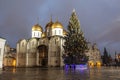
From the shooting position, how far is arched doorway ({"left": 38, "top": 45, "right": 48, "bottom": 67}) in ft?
225

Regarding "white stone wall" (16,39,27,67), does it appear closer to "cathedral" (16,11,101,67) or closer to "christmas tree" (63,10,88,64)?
"cathedral" (16,11,101,67)

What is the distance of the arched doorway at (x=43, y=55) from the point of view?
225 ft

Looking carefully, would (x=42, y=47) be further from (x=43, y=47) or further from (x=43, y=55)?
(x=43, y=55)

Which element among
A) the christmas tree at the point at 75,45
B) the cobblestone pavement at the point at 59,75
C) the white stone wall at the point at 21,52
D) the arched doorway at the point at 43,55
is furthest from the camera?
the white stone wall at the point at 21,52

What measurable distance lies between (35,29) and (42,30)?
404 cm

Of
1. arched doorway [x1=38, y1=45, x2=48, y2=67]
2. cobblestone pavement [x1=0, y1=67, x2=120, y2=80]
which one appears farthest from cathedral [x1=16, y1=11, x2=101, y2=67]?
cobblestone pavement [x1=0, y1=67, x2=120, y2=80]

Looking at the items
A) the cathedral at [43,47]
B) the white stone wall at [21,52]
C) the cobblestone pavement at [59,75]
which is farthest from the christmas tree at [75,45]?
the white stone wall at [21,52]

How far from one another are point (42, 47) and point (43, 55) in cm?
325

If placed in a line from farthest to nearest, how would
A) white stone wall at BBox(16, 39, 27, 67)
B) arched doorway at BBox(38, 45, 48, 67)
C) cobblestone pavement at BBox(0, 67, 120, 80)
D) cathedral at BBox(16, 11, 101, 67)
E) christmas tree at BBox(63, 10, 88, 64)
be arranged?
white stone wall at BBox(16, 39, 27, 67) → arched doorway at BBox(38, 45, 48, 67) → cathedral at BBox(16, 11, 101, 67) → christmas tree at BBox(63, 10, 88, 64) → cobblestone pavement at BBox(0, 67, 120, 80)

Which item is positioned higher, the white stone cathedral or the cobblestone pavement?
the white stone cathedral

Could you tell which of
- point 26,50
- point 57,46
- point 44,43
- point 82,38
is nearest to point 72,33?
point 82,38

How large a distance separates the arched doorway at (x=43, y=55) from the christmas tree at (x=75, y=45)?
23381 millimetres

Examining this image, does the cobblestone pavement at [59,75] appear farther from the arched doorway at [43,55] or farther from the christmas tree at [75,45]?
the arched doorway at [43,55]

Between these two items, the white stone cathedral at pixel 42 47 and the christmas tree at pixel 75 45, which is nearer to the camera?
the christmas tree at pixel 75 45
